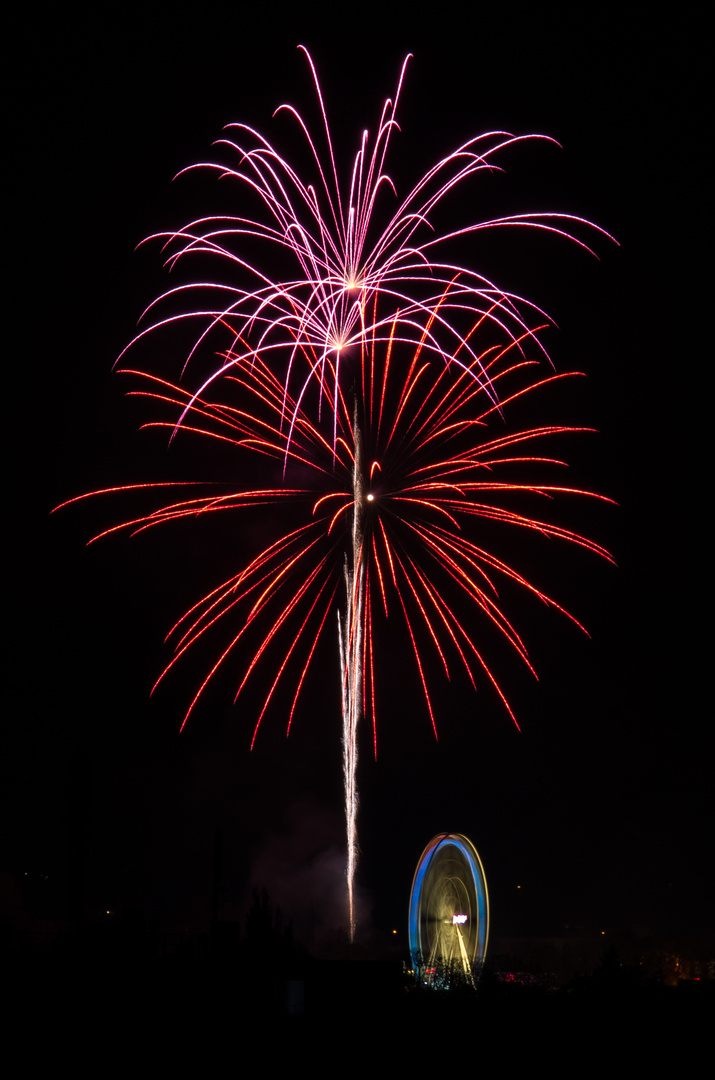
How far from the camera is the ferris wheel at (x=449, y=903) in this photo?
4944 centimetres

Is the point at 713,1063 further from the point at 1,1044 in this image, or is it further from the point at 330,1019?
the point at 1,1044

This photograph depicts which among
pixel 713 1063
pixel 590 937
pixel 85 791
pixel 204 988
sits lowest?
pixel 713 1063

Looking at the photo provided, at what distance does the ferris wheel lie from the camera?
162 feet

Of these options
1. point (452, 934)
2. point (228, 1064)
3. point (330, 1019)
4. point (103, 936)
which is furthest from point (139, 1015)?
point (452, 934)

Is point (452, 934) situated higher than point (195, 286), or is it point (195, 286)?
point (195, 286)

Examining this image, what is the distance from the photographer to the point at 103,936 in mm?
31938

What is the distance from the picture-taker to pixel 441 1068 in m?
25.3

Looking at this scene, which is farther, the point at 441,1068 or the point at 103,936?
the point at 103,936

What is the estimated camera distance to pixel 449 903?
51.8 m

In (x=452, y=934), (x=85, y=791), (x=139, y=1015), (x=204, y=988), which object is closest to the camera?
(x=85, y=791)

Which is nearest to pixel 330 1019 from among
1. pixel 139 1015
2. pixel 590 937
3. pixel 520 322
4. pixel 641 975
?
pixel 139 1015

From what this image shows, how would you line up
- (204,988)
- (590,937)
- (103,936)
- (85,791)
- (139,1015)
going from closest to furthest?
(85,791) < (139,1015) < (204,988) < (103,936) < (590,937)

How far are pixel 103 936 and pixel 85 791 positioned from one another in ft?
45.2

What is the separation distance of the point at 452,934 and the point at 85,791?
34.6 metres
